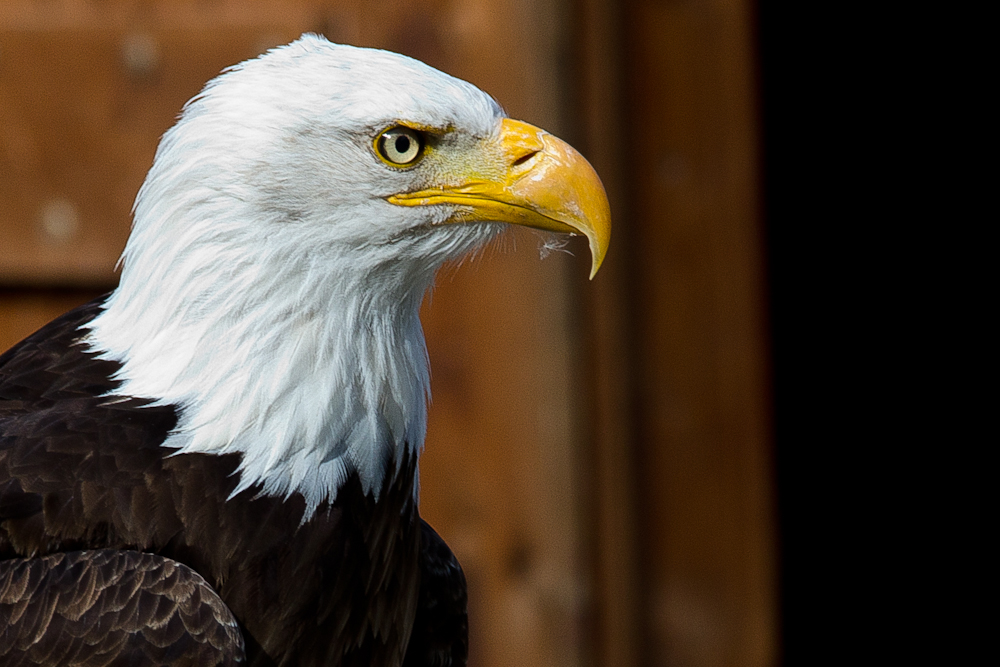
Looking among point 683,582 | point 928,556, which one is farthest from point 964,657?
point 683,582

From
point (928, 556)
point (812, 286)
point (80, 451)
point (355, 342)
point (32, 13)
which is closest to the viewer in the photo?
point (80, 451)

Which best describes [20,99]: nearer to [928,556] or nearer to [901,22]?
[901,22]

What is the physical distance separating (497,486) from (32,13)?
1585 mm

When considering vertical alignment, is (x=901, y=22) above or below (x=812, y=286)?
above

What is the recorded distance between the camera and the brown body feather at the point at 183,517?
1.46m

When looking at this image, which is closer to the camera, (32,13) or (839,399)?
(32,13)

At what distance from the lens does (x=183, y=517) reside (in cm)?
149

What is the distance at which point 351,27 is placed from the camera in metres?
2.86

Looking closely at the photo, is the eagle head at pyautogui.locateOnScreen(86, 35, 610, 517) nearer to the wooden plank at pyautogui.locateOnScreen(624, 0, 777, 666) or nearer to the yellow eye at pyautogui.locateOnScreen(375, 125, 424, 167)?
the yellow eye at pyautogui.locateOnScreen(375, 125, 424, 167)

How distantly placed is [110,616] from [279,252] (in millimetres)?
479

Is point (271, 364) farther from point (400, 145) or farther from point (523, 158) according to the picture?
point (523, 158)

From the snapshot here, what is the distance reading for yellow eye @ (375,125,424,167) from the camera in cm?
153

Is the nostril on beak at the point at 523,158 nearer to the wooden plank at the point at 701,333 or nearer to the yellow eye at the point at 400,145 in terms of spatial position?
the yellow eye at the point at 400,145

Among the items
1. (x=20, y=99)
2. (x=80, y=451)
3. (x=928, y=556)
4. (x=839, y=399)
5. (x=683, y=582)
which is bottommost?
(x=928, y=556)
